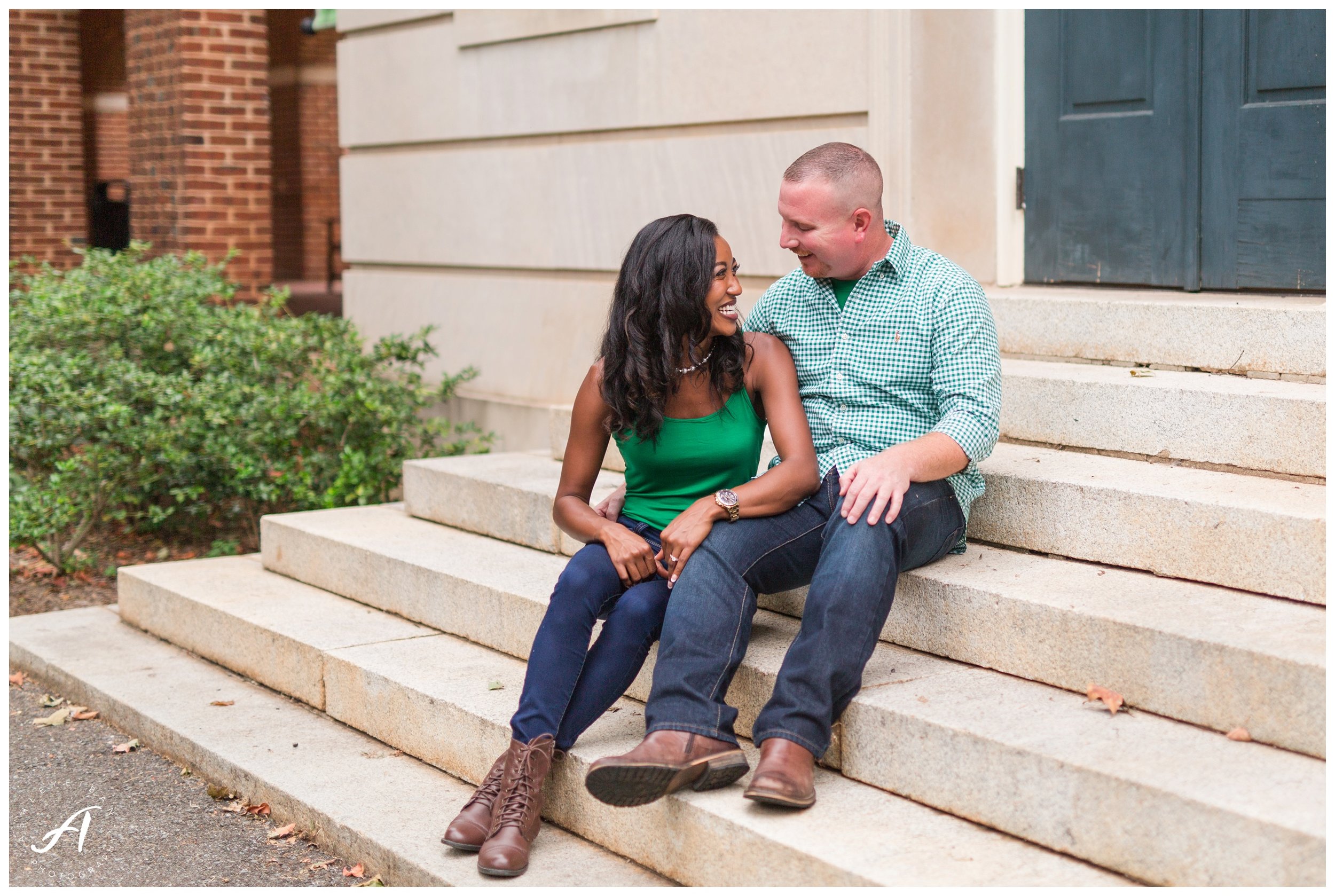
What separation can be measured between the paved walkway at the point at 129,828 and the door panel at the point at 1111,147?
327 centimetres

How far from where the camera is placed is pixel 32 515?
6125 mm

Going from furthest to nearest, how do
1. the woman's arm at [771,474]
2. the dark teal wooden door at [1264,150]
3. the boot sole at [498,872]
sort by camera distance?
the dark teal wooden door at [1264,150] → the woman's arm at [771,474] → the boot sole at [498,872]

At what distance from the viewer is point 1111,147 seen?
16.5 feet

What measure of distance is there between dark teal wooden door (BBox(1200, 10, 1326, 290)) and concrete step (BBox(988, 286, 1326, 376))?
0.42ft

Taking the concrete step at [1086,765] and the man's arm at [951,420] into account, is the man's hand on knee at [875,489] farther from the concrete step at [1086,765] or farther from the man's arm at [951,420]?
the concrete step at [1086,765]

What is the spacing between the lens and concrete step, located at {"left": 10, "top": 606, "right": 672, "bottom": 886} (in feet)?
10.8

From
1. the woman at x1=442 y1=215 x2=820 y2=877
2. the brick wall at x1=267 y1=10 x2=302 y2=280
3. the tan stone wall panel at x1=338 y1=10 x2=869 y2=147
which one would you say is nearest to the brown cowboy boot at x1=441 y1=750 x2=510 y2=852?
the woman at x1=442 y1=215 x2=820 y2=877

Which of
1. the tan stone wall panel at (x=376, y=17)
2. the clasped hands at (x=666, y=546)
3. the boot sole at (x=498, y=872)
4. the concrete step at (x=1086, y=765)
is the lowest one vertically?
the boot sole at (x=498, y=872)

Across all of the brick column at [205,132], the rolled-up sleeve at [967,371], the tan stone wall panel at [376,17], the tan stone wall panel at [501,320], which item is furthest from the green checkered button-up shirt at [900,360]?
the brick column at [205,132]

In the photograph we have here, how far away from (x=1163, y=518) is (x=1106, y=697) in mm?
588

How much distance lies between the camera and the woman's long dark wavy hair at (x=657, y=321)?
138 inches

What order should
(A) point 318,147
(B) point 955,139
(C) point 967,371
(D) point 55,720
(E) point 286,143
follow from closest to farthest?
(C) point 967,371 → (D) point 55,720 → (B) point 955,139 → (A) point 318,147 → (E) point 286,143

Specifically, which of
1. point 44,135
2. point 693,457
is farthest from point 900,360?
point 44,135

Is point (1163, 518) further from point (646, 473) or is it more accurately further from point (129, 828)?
point (129, 828)
